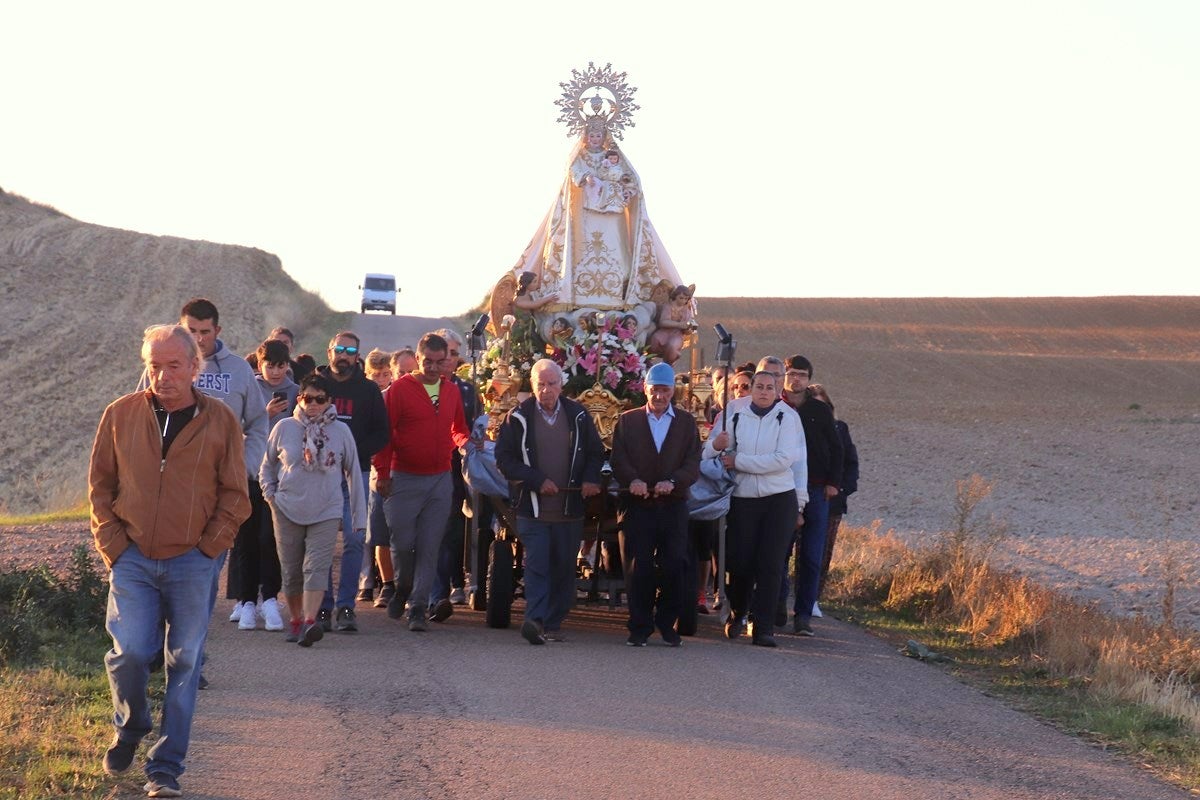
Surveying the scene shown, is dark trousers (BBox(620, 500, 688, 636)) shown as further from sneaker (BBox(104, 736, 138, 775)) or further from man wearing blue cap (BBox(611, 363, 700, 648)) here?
sneaker (BBox(104, 736, 138, 775))

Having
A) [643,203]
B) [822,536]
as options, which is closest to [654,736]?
[822,536]

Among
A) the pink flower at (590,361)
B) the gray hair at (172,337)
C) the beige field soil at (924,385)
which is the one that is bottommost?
the beige field soil at (924,385)

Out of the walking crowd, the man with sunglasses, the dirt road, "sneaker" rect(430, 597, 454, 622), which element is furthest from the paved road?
the dirt road

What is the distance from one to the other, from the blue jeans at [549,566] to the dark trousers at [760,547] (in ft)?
4.02

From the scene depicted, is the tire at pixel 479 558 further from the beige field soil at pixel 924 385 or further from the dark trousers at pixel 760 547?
the beige field soil at pixel 924 385

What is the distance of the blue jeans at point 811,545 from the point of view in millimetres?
12555

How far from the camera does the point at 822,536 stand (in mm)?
12789

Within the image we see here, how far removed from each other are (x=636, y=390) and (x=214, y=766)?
654 centimetres

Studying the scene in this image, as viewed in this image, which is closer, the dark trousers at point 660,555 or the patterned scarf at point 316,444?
the patterned scarf at point 316,444

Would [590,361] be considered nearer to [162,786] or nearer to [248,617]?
[248,617]

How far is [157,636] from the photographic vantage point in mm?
6801

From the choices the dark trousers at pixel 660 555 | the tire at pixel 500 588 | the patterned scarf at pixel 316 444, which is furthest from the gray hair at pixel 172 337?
the tire at pixel 500 588

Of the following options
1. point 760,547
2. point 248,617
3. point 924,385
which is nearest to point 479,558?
point 248,617

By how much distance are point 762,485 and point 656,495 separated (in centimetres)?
86
